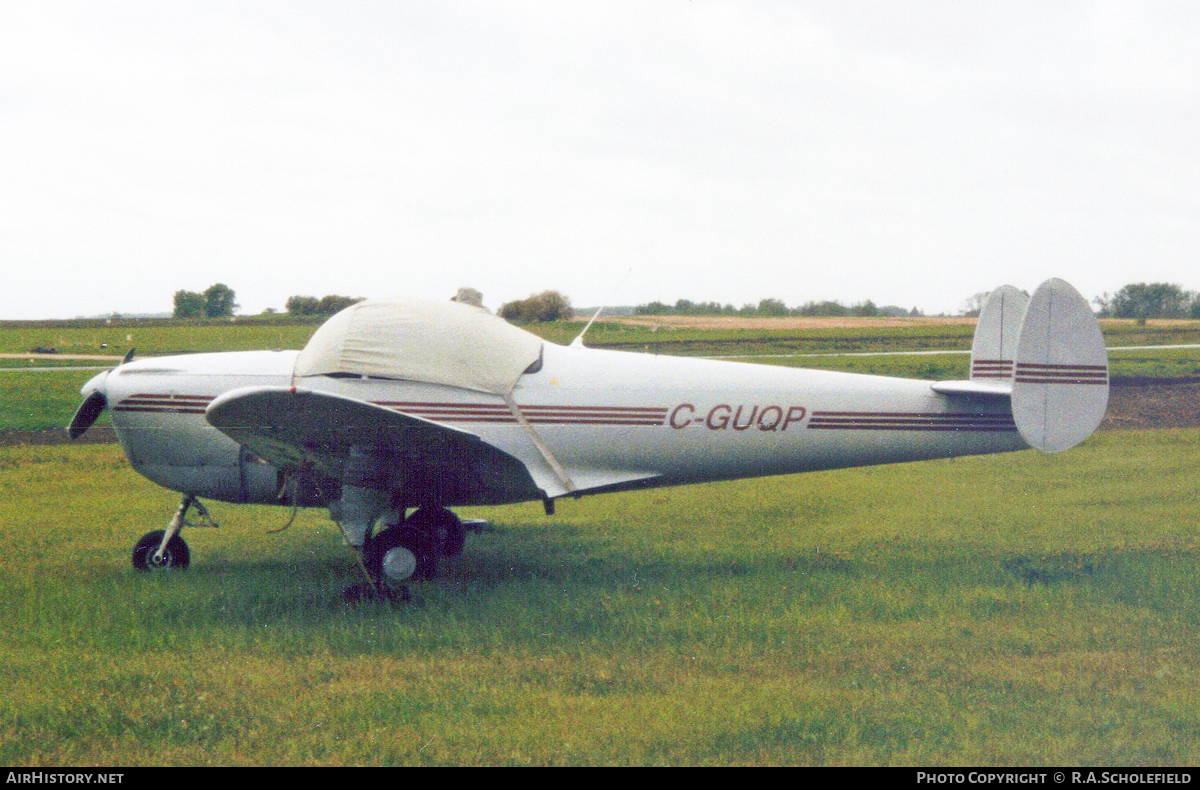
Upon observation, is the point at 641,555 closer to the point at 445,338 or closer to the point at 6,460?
the point at 445,338

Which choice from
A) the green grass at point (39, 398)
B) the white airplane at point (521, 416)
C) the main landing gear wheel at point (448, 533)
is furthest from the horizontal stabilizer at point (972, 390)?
the green grass at point (39, 398)

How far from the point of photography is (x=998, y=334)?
7.11 metres

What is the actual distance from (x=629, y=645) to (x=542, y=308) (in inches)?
143

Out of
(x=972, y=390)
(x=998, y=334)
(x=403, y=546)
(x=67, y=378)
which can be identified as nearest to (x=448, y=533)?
(x=403, y=546)

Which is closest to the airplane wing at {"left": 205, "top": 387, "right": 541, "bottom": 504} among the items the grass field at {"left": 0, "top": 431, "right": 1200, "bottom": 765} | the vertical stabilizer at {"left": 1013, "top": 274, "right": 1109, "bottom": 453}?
the grass field at {"left": 0, "top": 431, "right": 1200, "bottom": 765}

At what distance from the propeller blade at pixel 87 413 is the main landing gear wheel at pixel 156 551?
976mm

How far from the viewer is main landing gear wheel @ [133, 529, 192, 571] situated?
6.62 meters

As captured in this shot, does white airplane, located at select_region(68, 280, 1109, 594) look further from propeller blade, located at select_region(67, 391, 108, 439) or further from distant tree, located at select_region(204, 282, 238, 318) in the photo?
distant tree, located at select_region(204, 282, 238, 318)

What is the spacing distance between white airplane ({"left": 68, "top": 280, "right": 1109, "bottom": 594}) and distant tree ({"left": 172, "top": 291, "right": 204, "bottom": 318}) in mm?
830

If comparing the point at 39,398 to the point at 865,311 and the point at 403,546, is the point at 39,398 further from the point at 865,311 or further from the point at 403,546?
the point at 865,311

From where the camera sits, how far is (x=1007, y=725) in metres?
3.68

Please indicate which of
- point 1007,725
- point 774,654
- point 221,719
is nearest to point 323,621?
point 221,719

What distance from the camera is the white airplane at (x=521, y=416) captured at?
605 cm
